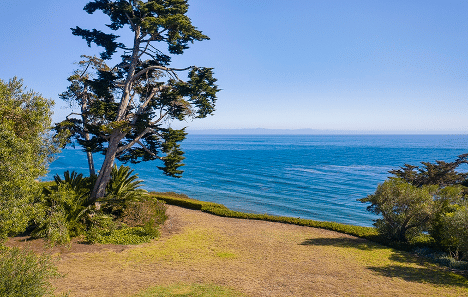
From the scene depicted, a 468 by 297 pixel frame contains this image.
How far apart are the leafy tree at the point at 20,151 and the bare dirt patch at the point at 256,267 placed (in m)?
2.91

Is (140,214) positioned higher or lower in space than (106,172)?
lower

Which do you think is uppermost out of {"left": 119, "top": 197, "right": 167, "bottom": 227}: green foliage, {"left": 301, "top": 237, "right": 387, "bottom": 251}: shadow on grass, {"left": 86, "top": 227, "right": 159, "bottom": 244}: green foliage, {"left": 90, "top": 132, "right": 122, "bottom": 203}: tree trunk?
{"left": 90, "top": 132, "right": 122, "bottom": 203}: tree trunk

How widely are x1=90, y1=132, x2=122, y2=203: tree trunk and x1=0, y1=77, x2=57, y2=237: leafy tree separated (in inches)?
258

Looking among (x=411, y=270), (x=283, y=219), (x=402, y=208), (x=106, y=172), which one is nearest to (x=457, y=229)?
(x=411, y=270)

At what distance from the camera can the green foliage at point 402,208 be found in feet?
46.2

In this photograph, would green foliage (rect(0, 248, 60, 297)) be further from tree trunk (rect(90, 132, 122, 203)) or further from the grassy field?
tree trunk (rect(90, 132, 122, 203))

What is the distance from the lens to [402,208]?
48.1ft

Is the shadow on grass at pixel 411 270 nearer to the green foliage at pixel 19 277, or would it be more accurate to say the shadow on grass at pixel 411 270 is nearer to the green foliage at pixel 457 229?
the green foliage at pixel 457 229

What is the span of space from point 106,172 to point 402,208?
1513cm

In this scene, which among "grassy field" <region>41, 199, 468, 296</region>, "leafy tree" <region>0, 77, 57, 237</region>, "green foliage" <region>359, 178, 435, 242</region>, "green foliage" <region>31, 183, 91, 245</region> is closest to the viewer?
"leafy tree" <region>0, 77, 57, 237</region>

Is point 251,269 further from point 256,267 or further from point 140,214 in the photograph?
point 140,214

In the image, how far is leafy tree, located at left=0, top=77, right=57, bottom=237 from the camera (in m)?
7.20

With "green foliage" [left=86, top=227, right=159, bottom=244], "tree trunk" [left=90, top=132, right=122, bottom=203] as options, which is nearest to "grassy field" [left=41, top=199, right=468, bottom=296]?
"green foliage" [left=86, top=227, right=159, bottom=244]

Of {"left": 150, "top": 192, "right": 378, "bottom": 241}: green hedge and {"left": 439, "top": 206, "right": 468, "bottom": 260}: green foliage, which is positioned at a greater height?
{"left": 439, "top": 206, "right": 468, "bottom": 260}: green foliage
